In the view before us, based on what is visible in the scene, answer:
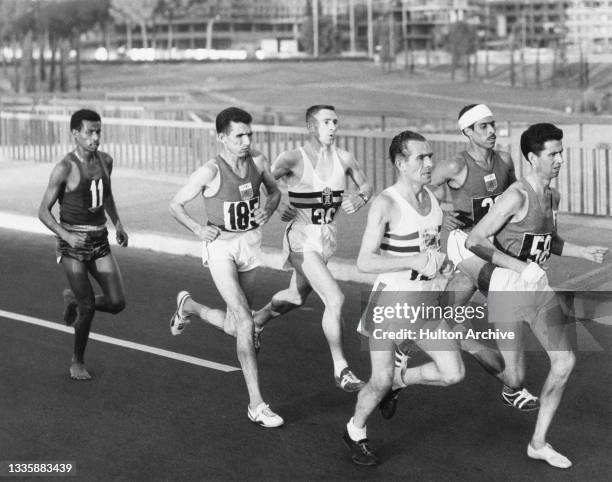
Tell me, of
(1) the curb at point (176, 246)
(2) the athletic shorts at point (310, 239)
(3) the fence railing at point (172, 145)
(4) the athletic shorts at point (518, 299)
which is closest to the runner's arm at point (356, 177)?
(2) the athletic shorts at point (310, 239)

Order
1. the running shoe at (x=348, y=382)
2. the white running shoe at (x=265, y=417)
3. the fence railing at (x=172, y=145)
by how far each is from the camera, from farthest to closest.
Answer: the fence railing at (x=172, y=145), the running shoe at (x=348, y=382), the white running shoe at (x=265, y=417)

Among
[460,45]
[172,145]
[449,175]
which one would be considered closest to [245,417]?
[449,175]

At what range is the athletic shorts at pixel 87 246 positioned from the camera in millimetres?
9367

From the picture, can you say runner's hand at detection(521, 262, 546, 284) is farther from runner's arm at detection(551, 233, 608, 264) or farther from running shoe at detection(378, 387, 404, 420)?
running shoe at detection(378, 387, 404, 420)

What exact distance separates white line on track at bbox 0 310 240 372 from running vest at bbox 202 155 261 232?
139cm

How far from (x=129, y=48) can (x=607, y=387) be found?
569 feet

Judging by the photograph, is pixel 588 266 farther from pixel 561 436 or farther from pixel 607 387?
pixel 561 436

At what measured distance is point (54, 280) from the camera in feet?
45.3

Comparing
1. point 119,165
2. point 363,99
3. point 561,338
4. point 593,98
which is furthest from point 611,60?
point 561,338

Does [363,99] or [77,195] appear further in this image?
[363,99]

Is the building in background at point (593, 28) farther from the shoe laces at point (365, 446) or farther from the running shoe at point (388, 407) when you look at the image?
the shoe laces at point (365, 446)

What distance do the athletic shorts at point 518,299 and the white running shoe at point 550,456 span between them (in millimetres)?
687

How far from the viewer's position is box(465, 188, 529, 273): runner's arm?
7.29m

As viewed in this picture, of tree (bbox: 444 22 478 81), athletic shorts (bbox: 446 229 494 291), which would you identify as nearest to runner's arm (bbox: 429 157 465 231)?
athletic shorts (bbox: 446 229 494 291)
